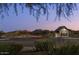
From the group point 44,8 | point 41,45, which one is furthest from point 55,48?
point 44,8

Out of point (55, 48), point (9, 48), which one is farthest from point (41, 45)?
point (9, 48)

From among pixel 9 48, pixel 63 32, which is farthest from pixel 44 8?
pixel 9 48

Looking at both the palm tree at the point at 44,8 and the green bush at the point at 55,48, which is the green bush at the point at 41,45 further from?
the palm tree at the point at 44,8

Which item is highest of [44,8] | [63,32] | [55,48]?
[44,8]

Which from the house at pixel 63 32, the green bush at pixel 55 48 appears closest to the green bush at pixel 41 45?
the green bush at pixel 55 48

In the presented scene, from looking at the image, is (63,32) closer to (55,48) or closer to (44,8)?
(55,48)

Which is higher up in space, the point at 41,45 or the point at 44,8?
the point at 44,8

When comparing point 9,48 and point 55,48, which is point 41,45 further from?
point 9,48

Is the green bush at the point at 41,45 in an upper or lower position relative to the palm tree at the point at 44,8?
lower

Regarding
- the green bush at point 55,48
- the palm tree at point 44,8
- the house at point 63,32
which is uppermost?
the palm tree at point 44,8

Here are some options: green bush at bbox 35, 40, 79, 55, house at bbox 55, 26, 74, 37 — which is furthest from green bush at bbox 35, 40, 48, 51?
house at bbox 55, 26, 74, 37

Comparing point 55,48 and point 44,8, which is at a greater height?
point 44,8

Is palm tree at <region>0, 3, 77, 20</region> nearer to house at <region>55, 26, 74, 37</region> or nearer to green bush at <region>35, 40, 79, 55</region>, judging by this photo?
house at <region>55, 26, 74, 37</region>
